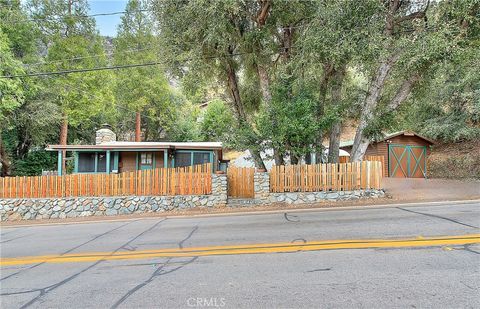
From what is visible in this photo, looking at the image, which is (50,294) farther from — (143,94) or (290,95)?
(143,94)

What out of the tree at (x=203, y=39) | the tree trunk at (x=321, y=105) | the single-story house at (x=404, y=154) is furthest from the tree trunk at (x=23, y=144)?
the single-story house at (x=404, y=154)

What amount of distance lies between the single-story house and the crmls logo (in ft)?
67.1

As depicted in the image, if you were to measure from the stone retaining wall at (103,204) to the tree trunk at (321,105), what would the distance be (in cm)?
444

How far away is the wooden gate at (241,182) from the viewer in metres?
13.6

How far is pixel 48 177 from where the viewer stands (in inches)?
523

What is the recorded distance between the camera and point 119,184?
13172 mm

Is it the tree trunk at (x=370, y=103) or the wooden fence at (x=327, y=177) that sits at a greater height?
the tree trunk at (x=370, y=103)

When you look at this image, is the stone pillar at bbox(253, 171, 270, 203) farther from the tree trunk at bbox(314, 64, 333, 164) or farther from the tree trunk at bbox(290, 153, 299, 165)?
the tree trunk at bbox(314, 64, 333, 164)

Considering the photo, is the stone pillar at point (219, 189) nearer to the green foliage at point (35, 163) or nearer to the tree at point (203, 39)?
the tree at point (203, 39)

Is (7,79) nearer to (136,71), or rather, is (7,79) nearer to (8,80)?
(8,80)

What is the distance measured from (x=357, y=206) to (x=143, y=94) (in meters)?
22.1

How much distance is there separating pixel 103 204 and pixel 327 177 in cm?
1001

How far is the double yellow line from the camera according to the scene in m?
5.46

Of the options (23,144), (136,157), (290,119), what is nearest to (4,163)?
(23,144)
